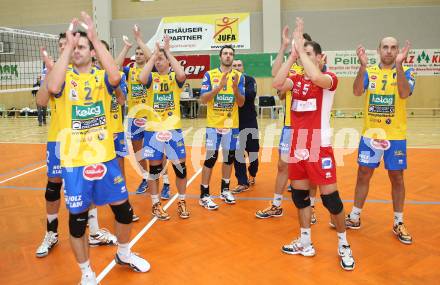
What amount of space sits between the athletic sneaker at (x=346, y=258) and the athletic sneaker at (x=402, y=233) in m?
0.96

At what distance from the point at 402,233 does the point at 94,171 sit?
3.54 metres

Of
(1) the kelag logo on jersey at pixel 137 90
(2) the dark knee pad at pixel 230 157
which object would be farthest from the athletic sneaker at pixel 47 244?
(2) the dark knee pad at pixel 230 157

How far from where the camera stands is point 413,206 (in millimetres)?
5746

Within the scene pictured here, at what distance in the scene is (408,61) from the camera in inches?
730

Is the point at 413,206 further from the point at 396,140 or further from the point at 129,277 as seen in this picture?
the point at 129,277

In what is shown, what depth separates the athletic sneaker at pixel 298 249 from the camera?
13.8 ft

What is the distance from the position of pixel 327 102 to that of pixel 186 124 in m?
13.3

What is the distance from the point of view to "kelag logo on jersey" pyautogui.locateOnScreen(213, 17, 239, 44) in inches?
769

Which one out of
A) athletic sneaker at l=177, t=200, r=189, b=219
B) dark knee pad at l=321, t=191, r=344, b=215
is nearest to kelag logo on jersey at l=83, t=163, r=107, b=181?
dark knee pad at l=321, t=191, r=344, b=215

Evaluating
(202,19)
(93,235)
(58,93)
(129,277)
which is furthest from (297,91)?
(202,19)

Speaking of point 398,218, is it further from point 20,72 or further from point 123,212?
point 20,72

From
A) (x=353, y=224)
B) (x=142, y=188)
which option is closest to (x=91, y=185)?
(x=353, y=224)

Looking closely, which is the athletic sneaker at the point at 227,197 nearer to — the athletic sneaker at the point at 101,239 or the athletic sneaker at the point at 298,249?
the athletic sneaker at the point at 298,249

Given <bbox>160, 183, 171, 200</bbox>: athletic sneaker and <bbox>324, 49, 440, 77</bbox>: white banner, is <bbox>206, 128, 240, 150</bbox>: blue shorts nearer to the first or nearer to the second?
<bbox>160, 183, 171, 200</bbox>: athletic sneaker
